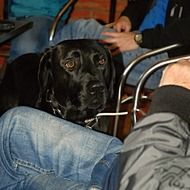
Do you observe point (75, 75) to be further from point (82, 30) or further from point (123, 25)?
point (123, 25)

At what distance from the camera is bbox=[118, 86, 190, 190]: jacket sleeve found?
2.48 feet

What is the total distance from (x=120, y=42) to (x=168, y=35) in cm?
26

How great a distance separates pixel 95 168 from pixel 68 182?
7 cm

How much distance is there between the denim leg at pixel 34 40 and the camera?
2160 mm

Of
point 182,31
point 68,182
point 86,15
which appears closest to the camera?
point 68,182

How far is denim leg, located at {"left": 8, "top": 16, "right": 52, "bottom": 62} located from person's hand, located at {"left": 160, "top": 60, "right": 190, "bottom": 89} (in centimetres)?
124

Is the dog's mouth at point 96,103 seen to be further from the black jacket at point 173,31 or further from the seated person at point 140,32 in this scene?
the black jacket at point 173,31

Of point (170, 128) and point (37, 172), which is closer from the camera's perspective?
point (170, 128)

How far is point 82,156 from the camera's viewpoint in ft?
3.53

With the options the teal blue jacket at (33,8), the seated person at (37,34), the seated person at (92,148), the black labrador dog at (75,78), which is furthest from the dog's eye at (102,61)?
the seated person at (92,148)

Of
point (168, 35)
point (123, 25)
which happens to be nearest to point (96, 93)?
point (168, 35)

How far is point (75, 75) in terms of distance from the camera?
1871 mm

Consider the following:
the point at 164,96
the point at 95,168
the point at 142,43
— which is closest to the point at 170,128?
the point at 164,96

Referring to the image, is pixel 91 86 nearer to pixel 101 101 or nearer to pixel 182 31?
pixel 101 101
